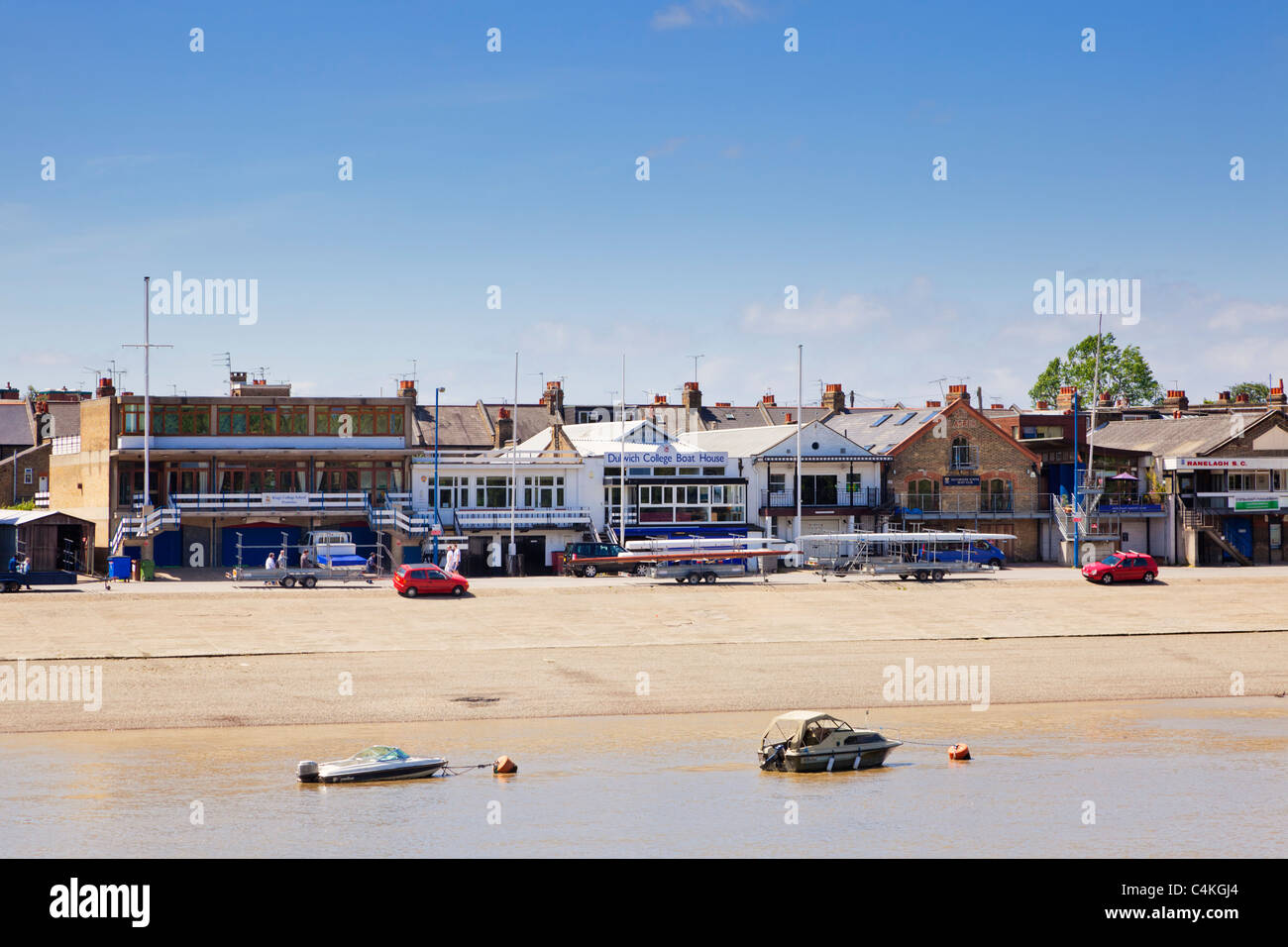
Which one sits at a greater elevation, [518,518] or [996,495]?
[996,495]

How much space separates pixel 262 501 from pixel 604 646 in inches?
1019

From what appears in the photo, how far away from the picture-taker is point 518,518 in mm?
70438

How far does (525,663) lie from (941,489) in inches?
1550

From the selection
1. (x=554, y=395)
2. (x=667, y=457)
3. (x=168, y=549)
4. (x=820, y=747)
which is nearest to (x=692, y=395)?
(x=554, y=395)

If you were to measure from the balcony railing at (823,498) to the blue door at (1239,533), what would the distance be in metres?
21.5

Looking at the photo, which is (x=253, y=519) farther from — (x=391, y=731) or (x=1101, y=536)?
(x=1101, y=536)

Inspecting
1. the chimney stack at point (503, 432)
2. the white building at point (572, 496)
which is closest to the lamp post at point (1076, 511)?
the white building at point (572, 496)

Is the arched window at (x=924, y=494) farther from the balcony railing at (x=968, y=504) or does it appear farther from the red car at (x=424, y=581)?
the red car at (x=424, y=581)

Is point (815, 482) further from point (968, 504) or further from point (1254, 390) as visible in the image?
point (1254, 390)

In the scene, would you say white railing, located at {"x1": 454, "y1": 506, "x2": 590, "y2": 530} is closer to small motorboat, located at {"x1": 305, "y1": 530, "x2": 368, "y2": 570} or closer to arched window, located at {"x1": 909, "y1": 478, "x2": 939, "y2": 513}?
small motorboat, located at {"x1": 305, "y1": 530, "x2": 368, "y2": 570}

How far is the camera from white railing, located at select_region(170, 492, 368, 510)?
66.4 metres

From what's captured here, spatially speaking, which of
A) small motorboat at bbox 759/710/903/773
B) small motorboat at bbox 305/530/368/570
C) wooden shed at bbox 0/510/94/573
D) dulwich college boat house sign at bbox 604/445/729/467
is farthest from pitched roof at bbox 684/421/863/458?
small motorboat at bbox 759/710/903/773

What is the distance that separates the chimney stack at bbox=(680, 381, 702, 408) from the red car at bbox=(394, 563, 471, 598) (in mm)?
43836
